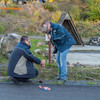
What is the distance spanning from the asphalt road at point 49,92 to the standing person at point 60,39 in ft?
2.08

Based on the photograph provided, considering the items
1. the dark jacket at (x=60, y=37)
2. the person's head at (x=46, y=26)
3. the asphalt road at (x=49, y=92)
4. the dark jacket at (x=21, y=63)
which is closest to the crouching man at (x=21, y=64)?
the dark jacket at (x=21, y=63)

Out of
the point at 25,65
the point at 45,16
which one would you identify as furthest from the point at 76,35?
the point at 45,16

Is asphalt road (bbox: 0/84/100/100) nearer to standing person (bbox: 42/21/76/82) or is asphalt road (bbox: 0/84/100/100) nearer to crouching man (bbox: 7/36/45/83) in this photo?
crouching man (bbox: 7/36/45/83)

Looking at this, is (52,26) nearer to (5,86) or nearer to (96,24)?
(5,86)

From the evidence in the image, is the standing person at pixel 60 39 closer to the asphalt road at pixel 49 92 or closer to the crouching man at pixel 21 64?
the asphalt road at pixel 49 92

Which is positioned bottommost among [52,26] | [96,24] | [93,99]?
[93,99]

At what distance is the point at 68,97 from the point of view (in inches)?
191

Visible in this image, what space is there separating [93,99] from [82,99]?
0.82ft

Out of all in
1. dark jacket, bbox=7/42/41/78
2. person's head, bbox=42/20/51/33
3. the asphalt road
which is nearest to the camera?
the asphalt road

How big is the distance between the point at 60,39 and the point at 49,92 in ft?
4.89

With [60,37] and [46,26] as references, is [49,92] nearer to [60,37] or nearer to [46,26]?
[60,37]

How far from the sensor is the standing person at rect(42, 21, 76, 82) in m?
5.70

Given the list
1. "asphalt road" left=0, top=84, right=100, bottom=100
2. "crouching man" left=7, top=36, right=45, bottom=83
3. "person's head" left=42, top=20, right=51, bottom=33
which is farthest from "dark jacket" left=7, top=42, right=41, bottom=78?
"person's head" left=42, top=20, right=51, bottom=33

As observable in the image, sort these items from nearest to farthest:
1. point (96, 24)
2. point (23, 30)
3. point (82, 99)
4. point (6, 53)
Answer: point (82, 99), point (6, 53), point (23, 30), point (96, 24)
